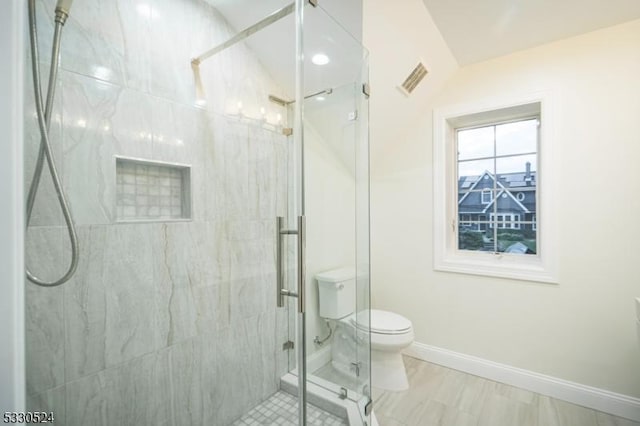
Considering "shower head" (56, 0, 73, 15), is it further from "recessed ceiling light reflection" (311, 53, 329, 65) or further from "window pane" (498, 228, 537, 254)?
"window pane" (498, 228, 537, 254)

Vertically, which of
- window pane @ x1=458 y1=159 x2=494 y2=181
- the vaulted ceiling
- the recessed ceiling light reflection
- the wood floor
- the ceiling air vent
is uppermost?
the vaulted ceiling

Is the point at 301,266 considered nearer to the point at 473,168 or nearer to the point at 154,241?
the point at 154,241

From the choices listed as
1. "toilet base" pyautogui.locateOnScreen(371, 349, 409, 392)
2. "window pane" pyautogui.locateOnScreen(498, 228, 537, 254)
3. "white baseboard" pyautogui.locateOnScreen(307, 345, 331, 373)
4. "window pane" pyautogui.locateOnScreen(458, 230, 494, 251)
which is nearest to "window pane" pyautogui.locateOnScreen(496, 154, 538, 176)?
"window pane" pyautogui.locateOnScreen(498, 228, 537, 254)

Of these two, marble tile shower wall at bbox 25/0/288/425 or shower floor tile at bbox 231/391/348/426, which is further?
shower floor tile at bbox 231/391/348/426

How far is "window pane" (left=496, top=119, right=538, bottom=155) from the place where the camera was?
2.15 meters

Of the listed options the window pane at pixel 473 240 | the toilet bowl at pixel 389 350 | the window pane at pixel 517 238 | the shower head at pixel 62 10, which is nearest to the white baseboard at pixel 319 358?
the toilet bowl at pixel 389 350

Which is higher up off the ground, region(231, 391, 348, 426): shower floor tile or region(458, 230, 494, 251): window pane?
region(458, 230, 494, 251): window pane

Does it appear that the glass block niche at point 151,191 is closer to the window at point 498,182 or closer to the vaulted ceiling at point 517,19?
the vaulted ceiling at point 517,19

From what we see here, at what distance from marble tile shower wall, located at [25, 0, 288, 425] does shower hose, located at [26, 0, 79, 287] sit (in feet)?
0.08

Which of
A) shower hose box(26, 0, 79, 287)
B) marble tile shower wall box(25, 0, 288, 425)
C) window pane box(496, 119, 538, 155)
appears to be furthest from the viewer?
window pane box(496, 119, 538, 155)

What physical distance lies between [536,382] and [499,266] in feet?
2.54

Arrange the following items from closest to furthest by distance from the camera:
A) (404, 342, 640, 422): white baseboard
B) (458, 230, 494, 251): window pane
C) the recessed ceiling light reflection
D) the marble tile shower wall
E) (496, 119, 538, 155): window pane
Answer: the marble tile shower wall → the recessed ceiling light reflection → (404, 342, 640, 422): white baseboard → (496, 119, 538, 155): window pane → (458, 230, 494, 251): window pane

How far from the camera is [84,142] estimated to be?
1.06 m

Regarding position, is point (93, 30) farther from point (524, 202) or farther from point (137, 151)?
point (524, 202)
